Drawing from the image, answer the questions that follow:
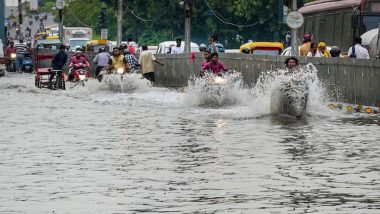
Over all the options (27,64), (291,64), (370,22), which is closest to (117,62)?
(370,22)

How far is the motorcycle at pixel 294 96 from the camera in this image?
87.4 ft

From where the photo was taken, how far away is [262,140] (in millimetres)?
20781

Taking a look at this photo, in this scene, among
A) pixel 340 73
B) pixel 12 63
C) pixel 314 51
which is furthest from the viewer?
pixel 12 63

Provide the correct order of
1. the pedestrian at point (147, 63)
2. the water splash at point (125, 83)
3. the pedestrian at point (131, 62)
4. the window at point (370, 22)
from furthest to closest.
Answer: the pedestrian at point (147, 63) → the pedestrian at point (131, 62) → the window at point (370, 22) → the water splash at point (125, 83)

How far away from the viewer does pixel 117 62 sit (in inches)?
1571

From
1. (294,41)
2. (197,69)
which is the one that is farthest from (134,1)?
(294,41)

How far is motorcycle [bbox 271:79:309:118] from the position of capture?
26641 mm

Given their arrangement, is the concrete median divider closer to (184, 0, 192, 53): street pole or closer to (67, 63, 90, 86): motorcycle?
(67, 63, 90, 86): motorcycle

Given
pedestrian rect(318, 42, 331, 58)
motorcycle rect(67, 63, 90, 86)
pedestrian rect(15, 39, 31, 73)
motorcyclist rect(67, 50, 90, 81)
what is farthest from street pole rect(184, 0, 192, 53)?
pedestrian rect(15, 39, 31, 73)

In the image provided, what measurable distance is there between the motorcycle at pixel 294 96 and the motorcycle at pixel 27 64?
43.1 m

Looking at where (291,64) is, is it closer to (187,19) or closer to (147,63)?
(147,63)

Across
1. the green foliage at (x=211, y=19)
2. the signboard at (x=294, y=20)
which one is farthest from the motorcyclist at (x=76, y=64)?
the green foliage at (x=211, y=19)

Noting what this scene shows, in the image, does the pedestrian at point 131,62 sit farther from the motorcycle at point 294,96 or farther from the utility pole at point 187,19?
the motorcycle at point 294,96

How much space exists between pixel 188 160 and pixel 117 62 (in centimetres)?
2261
